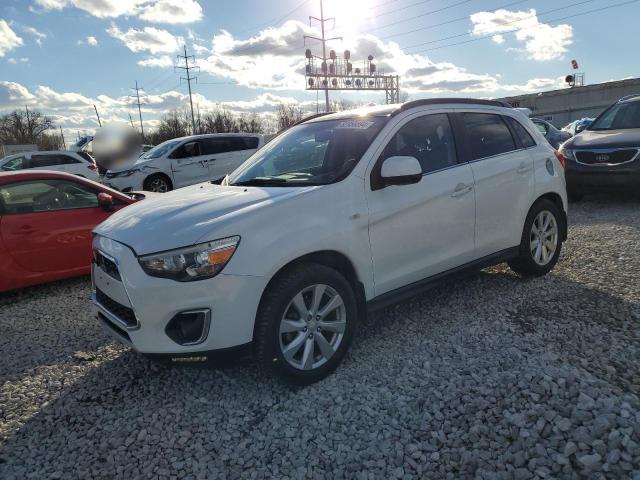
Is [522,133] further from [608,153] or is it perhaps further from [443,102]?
[608,153]

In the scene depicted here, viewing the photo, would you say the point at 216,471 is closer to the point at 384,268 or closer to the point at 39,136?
the point at 384,268

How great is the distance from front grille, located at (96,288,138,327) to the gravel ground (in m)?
0.56

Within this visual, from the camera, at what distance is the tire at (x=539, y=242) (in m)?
4.55

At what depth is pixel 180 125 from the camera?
73312 millimetres

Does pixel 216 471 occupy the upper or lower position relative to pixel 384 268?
lower

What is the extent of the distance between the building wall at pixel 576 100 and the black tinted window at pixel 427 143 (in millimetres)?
40346

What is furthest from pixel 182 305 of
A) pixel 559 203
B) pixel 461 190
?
pixel 559 203

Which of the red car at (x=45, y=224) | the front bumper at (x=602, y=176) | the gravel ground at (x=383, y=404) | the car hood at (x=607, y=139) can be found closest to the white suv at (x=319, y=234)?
the gravel ground at (x=383, y=404)

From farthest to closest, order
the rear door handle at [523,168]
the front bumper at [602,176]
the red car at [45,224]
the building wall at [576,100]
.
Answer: the building wall at [576,100] < the front bumper at [602,176] < the red car at [45,224] < the rear door handle at [523,168]

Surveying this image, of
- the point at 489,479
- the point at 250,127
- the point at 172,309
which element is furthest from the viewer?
the point at 250,127

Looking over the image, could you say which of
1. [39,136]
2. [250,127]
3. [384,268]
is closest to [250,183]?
[384,268]

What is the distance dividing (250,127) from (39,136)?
3344 centimetres

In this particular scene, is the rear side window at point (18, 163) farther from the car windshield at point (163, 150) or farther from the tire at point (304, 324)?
the tire at point (304, 324)

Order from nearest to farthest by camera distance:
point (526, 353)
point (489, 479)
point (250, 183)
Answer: point (489, 479)
point (526, 353)
point (250, 183)
